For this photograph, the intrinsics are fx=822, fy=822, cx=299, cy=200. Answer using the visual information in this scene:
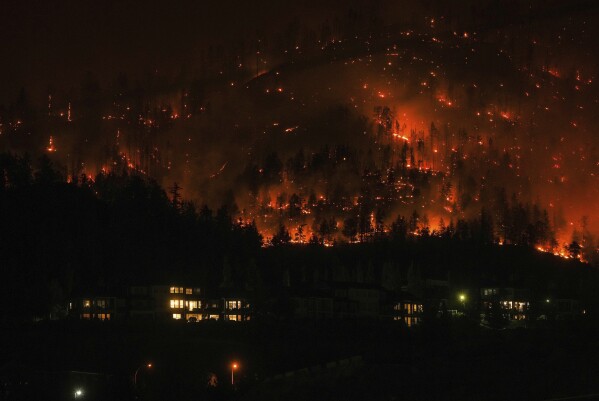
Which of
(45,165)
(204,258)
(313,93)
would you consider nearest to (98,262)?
(204,258)

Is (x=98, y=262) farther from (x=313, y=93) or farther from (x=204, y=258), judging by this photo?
(x=313, y=93)

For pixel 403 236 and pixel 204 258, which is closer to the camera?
pixel 204 258

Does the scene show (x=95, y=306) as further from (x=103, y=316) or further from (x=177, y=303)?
(x=177, y=303)

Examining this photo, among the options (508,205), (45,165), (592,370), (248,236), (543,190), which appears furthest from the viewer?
(543,190)

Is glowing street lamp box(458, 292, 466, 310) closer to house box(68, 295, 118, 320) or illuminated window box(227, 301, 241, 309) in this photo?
illuminated window box(227, 301, 241, 309)

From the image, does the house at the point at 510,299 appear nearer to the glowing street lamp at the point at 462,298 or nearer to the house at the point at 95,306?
the glowing street lamp at the point at 462,298

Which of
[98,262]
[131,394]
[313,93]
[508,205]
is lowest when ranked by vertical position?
[131,394]

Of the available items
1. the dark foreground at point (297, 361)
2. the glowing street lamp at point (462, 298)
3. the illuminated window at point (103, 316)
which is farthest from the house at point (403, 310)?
the illuminated window at point (103, 316)

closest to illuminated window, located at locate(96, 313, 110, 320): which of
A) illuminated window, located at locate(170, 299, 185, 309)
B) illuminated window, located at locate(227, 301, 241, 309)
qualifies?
illuminated window, located at locate(170, 299, 185, 309)

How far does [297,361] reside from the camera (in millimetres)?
50062

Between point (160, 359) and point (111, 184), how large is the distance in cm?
7164

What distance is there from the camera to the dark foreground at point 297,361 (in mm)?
44312

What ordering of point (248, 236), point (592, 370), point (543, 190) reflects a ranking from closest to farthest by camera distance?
point (592, 370), point (248, 236), point (543, 190)

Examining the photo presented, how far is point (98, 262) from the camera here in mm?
72875
